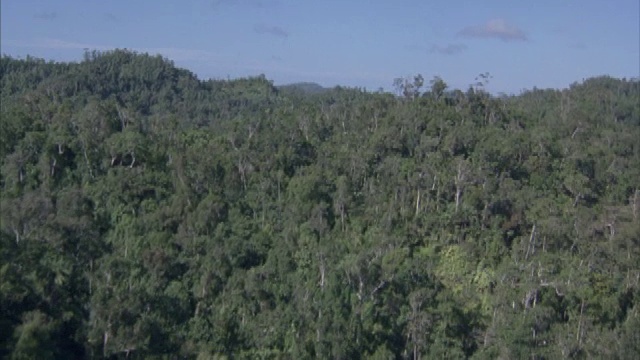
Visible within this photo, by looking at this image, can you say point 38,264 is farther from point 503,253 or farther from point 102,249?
point 503,253

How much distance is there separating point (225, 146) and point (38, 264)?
12.7m

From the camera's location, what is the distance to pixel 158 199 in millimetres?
24750

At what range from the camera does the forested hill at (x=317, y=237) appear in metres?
18.9

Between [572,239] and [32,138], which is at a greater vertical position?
[32,138]

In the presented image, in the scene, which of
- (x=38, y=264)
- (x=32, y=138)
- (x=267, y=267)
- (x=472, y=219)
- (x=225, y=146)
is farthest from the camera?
(x=225, y=146)

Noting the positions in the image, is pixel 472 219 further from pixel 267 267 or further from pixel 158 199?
pixel 158 199

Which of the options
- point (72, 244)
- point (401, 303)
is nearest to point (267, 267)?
point (401, 303)

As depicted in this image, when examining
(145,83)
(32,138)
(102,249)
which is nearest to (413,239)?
(102,249)

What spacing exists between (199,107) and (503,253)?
2815cm

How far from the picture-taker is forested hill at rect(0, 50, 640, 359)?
18859 millimetres

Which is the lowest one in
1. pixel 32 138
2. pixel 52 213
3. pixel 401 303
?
pixel 401 303

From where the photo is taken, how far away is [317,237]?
81.2ft

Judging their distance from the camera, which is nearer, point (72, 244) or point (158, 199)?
point (72, 244)

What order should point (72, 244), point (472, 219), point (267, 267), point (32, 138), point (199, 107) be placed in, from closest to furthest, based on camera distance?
point (72, 244)
point (267, 267)
point (32, 138)
point (472, 219)
point (199, 107)
